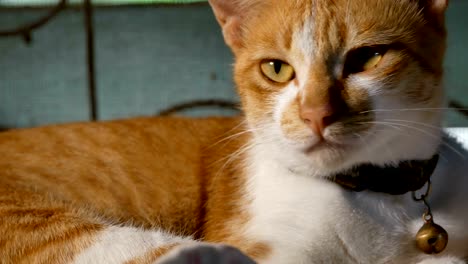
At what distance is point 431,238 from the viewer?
4.14 ft

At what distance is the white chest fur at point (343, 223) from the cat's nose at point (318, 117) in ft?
0.67

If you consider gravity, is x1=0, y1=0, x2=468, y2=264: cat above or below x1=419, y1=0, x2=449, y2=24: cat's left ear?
below

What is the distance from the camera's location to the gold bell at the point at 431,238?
1.26m

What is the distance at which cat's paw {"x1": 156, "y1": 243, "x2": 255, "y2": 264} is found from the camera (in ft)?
3.17

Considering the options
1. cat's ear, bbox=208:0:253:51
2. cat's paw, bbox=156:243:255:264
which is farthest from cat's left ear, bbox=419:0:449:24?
cat's paw, bbox=156:243:255:264

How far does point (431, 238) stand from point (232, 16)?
667 mm

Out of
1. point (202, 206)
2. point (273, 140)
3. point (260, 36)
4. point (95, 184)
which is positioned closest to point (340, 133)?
point (273, 140)

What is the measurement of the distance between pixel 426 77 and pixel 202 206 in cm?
64

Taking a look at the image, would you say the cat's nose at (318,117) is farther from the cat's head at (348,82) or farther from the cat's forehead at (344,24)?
the cat's forehead at (344,24)

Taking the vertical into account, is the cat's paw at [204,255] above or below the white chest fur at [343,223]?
above

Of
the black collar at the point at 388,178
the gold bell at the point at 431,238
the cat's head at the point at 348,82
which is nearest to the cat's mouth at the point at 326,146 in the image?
the cat's head at the point at 348,82

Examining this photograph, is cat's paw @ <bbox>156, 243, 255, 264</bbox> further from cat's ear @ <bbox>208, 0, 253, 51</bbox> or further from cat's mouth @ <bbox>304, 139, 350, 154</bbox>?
cat's ear @ <bbox>208, 0, 253, 51</bbox>

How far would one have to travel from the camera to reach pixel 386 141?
1252 millimetres

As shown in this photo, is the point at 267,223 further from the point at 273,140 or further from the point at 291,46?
the point at 291,46
